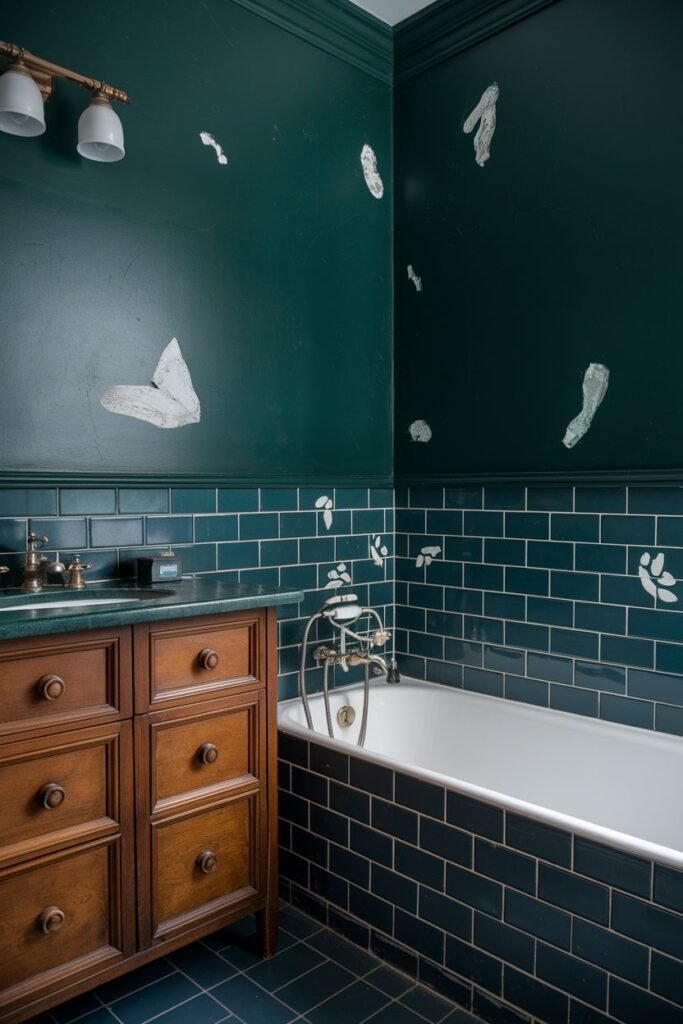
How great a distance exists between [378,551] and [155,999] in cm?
179

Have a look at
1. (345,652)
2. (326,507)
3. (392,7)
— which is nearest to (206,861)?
(345,652)

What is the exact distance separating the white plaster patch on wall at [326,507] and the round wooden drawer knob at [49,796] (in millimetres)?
1526

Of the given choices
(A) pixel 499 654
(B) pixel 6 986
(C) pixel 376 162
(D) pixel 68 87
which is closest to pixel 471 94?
(C) pixel 376 162

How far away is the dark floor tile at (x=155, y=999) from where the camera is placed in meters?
2.02

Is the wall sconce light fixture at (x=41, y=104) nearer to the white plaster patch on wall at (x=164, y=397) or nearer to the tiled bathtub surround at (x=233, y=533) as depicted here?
the white plaster patch on wall at (x=164, y=397)

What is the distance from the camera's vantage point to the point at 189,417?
8.56ft

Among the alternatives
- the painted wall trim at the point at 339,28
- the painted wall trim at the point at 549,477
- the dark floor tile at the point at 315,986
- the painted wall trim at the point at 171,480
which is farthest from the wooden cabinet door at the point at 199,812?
the painted wall trim at the point at 339,28

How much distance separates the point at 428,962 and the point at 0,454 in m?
1.86

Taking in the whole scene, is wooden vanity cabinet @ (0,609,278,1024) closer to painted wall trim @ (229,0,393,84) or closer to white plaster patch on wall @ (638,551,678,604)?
white plaster patch on wall @ (638,551,678,604)

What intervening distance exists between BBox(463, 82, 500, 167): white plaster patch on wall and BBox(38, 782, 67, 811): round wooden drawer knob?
8.51ft

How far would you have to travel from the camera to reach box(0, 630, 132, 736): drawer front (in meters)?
1.71

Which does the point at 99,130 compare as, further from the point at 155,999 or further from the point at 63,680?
the point at 155,999

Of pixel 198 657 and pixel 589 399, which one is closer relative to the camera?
pixel 198 657

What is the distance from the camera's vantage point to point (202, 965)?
2.22m
